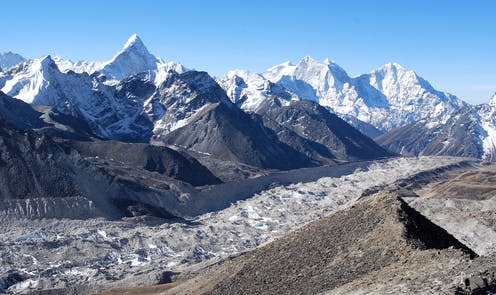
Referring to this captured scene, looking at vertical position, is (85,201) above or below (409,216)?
above

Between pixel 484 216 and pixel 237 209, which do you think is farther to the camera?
pixel 237 209

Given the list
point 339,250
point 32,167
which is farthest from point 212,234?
point 339,250

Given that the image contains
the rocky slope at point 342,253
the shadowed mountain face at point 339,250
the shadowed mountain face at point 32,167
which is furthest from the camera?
the shadowed mountain face at point 32,167

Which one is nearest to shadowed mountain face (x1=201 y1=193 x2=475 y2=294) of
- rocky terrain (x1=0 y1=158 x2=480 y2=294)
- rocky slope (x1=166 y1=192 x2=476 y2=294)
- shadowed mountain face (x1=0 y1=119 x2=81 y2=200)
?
rocky slope (x1=166 y1=192 x2=476 y2=294)

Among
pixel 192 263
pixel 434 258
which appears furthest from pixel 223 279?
pixel 192 263

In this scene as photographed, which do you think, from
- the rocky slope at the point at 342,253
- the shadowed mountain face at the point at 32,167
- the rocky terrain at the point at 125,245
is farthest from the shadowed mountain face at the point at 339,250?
the shadowed mountain face at the point at 32,167

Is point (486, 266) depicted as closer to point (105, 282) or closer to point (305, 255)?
point (305, 255)

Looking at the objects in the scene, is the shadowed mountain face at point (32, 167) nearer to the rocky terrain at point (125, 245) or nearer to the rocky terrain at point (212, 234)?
the rocky terrain at point (212, 234)

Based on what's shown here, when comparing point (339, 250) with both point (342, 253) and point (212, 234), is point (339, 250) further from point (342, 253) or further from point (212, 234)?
point (212, 234)
